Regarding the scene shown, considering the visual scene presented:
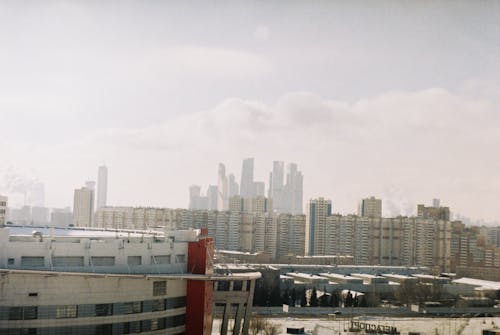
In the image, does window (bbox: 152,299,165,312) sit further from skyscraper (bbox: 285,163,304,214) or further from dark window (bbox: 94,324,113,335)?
skyscraper (bbox: 285,163,304,214)

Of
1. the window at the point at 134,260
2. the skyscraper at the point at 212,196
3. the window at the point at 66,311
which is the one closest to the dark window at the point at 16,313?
the window at the point at 66,311

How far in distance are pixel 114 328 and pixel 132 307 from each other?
0.45 ft

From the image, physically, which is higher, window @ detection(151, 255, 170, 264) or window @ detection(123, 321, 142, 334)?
window @ detection(151, 255, 170, 264)

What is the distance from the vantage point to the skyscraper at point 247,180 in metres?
35.0

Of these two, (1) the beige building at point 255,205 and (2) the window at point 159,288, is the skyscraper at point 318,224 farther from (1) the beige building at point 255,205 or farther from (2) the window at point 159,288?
(2) the window at point 159,288

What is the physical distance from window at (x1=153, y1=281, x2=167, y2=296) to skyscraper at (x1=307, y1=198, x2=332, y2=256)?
11917 mm

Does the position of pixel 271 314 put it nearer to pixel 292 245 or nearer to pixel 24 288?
pixel 24 288

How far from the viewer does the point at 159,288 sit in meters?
3.35

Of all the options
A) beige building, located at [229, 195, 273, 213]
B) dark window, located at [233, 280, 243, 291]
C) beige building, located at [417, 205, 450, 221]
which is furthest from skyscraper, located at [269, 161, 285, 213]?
dark window, located at [233, 280, 243, 291]

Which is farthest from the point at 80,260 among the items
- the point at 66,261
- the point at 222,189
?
the point at 222,189

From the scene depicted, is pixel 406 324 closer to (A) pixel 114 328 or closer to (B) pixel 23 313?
(A) pixel 114 328

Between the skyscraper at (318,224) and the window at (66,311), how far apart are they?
1231 cm

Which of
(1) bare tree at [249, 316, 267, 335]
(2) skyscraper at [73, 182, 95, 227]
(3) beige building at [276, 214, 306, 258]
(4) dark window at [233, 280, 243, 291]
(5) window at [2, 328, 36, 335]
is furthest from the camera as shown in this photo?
(2) skyscraper at [73, 182, 95, 227]

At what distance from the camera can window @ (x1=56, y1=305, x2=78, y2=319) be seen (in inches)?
118
